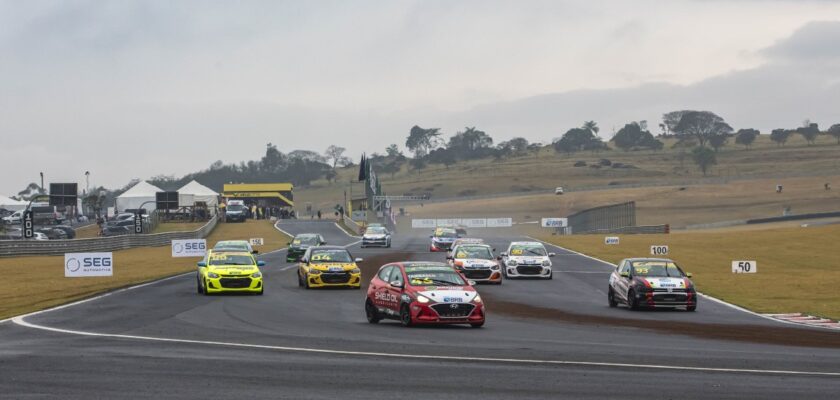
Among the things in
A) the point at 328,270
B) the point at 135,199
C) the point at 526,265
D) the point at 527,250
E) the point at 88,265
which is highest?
the point at 135,199

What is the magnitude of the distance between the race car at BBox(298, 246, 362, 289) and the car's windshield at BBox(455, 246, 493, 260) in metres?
4.62

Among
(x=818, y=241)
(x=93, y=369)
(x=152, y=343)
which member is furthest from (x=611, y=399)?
(x=818, y=241)

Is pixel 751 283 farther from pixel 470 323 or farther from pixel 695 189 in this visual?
pixel 695 189

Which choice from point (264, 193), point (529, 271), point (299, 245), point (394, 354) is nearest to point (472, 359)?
point (394, 354)

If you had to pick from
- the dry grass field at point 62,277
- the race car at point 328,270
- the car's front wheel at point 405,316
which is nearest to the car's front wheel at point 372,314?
the car's front wheel at point 405,316

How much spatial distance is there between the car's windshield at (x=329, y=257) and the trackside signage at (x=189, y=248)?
22491mm

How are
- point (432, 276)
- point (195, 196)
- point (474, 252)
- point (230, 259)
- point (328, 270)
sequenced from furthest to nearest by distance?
point (195, 196) → point (474, 252) → point (328, 270) → point (230, 259) → point (432, 276)

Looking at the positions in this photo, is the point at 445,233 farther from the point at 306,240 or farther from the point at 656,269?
the point at 656,269

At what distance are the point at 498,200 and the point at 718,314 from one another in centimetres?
14966

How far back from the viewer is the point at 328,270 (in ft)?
114

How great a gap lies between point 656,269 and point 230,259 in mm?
12422

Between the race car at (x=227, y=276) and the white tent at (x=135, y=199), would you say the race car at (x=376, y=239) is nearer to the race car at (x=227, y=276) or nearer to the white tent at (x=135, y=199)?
the race car at (x=227, y=276)

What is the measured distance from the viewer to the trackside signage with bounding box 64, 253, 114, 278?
4103cm

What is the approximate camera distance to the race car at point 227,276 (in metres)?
32.0
